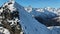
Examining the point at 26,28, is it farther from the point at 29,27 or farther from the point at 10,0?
the point at 10,0

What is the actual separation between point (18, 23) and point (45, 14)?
2143 centimetres

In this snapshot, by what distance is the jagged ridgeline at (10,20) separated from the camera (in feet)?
47.2

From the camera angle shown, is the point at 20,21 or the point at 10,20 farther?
the point at 20,21

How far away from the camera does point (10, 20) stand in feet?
48.2

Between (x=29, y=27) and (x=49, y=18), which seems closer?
(x=29, y=27)

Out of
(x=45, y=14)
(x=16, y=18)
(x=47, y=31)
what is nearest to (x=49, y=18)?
(x=45, y=14)

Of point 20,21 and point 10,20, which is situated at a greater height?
point 10,20

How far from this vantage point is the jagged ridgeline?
14383 millimetres

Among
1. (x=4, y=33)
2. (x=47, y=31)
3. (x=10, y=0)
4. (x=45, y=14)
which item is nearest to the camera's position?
(x=4, y=33)

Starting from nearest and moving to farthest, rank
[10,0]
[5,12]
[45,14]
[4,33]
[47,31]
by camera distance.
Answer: [4,33]
[5,12]
[10,0]
[47,31]
[45,14]

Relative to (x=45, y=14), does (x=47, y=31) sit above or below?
above

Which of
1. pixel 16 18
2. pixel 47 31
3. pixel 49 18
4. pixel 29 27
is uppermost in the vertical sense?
pixel 16 18

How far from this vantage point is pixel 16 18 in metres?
14.9

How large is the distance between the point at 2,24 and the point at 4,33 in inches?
35.8
